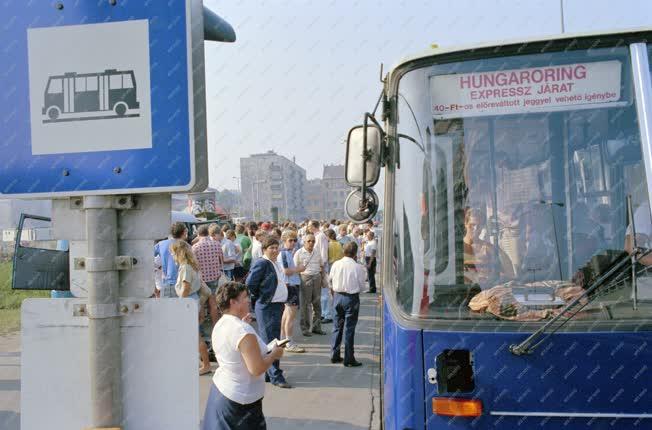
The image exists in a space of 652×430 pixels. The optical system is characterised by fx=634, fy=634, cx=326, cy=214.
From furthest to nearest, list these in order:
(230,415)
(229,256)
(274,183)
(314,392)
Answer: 1. (274,183)
2. (229,256)
3. (314,392)
4. (230,415)

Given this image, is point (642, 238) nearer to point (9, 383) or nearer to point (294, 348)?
point (294, 348)

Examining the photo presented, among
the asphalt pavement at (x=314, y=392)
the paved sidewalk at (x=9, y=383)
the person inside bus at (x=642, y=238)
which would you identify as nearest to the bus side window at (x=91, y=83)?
the person inside bus at (x=642, y=238)

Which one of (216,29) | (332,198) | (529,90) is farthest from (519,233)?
(332,198)

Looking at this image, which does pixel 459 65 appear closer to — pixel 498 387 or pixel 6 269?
pixel 498 387

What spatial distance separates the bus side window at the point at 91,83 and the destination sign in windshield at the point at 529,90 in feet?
6.23

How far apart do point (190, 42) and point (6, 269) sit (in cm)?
2160

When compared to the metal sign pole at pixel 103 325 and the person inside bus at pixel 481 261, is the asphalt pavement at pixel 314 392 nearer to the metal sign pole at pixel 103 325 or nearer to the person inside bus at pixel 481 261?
the person inside bus at pixel 481 261

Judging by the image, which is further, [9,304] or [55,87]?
[9,304]

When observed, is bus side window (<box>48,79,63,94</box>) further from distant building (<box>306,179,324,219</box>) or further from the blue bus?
distant building (<box>306,179,324,219</box>)

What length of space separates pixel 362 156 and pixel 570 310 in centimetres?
133

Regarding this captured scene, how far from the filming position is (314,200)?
94438mm

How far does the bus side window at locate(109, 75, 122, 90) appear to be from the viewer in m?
2.06

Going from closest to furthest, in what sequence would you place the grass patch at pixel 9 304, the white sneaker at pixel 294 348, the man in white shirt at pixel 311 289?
the white sneaker at pixel 294 348 < the man in white shirt at pixel 311 289 < the grass patch at pixel 9 304

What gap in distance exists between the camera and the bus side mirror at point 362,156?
351 centimetres
